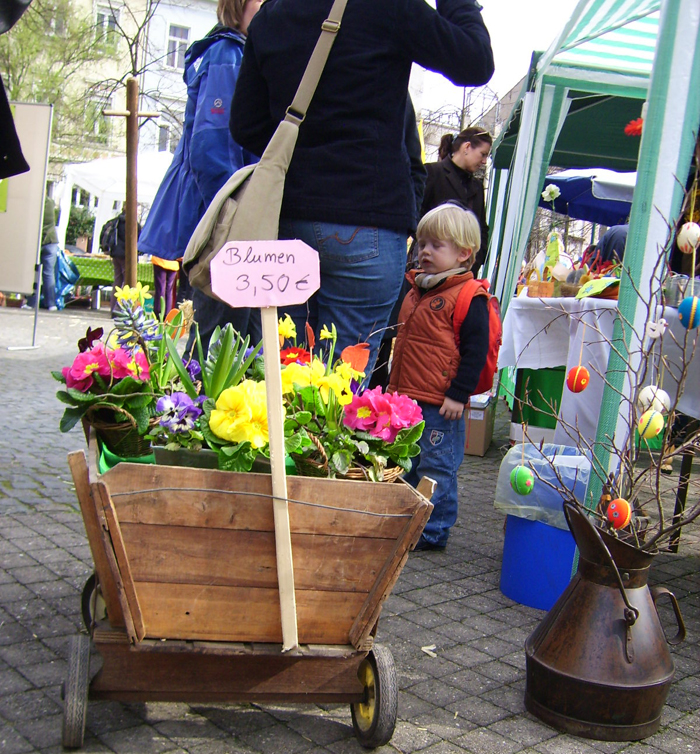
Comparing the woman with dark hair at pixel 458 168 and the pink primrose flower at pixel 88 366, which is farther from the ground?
the woman with dark hair at pixel 458 168

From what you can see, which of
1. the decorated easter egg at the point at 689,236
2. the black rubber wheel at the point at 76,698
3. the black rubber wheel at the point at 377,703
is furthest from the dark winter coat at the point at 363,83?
the black rubber wheel at the point at 76,698

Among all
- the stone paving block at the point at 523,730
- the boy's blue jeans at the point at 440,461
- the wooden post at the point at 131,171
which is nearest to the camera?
the stone paving block at the point at 523,730

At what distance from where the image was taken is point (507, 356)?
195 inches

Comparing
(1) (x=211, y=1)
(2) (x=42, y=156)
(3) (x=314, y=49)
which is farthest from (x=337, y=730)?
(1) (x=211, y=1)

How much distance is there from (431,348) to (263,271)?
158 centimetres

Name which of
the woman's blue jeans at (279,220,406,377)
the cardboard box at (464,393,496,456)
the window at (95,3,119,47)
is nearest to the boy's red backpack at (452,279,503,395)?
the woman's blue jeans at (279,220,406,377)

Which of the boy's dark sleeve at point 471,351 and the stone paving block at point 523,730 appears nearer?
the stone paving block at point 523,730

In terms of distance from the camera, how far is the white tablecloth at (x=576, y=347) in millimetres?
3301

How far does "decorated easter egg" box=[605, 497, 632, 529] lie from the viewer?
86.0 inches

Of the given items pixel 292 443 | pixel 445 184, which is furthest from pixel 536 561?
pixel 445 184

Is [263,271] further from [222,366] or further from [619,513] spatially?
[619,513]

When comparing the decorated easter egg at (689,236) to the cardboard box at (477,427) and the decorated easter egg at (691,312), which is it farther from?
the cardboard box at (477,427)

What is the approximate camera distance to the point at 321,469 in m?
1.96

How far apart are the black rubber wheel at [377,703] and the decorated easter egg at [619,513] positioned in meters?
0.68
